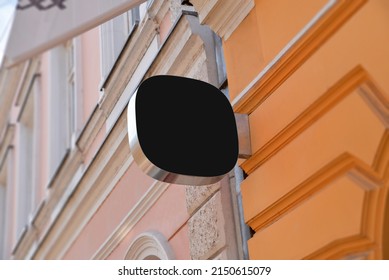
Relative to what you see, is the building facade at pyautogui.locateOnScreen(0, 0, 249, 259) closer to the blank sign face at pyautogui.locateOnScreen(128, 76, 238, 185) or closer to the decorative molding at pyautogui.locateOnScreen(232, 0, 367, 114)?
the decorative molding at pyautogui.locateOnScreen(232, 0, 367, 114)

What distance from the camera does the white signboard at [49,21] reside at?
4.05 metres

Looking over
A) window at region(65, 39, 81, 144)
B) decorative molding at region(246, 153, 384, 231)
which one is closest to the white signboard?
decorative molding at region(246, 153, 384, 231)

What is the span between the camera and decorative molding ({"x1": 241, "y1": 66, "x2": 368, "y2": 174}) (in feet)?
11.4

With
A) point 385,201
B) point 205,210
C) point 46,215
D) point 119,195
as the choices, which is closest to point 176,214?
point 205,210

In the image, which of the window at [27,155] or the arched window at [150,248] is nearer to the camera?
the arched window at [150,248]

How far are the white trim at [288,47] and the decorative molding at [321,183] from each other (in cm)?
64

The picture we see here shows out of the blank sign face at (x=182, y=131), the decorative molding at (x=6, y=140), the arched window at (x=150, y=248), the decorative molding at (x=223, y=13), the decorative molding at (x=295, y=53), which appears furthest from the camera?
the decorative molding at (x=6, y=140)

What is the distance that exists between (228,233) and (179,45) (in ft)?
4.99

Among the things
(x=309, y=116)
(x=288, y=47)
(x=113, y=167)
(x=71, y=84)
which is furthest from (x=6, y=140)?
(x=309, y=116)

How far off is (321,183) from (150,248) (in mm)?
2593

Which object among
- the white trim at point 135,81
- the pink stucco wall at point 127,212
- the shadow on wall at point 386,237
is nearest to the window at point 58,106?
the pink stucco wall at point 127,212

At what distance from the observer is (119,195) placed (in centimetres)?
686

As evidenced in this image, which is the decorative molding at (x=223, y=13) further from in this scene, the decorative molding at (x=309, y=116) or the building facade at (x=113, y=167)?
the decorative molding at (x=309, y=116)

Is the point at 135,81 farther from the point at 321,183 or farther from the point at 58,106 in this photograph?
the point at 58,106
